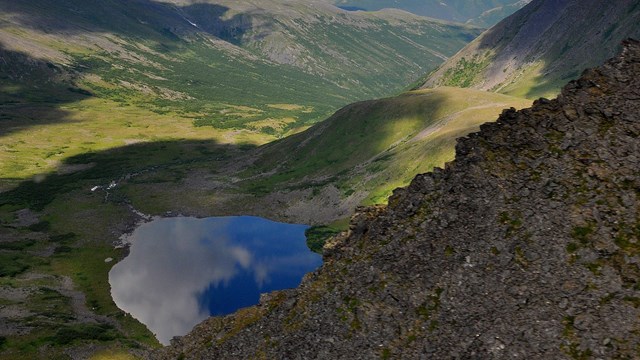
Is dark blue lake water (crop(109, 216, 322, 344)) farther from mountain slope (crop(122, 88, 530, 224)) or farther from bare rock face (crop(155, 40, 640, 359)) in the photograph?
bare rock face (crop(155, 40, 640, 359))

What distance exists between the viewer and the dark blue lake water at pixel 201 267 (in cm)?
11400

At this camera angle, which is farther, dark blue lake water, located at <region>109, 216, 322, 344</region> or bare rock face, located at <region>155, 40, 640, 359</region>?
dark blue lake water, located at <region>109, 216, 322, 344</region>

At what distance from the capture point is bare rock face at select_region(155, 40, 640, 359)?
33188 mm

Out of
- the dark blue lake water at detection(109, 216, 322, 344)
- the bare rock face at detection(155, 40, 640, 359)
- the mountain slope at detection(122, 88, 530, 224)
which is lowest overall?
the dark blue lake water at detection(109, 216, 322, 344)

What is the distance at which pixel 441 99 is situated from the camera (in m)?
197

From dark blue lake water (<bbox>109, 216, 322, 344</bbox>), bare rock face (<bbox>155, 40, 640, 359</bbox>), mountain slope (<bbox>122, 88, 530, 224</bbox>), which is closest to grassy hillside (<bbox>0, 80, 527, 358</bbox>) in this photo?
mountain slope (<bbox>122, 88, 530, 224</bbox>)

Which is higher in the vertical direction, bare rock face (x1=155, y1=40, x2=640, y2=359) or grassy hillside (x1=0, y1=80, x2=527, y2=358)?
bare rock face (x1=155, y1=40, x2=640, y2=359)

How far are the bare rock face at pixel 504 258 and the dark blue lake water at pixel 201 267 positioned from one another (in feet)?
219

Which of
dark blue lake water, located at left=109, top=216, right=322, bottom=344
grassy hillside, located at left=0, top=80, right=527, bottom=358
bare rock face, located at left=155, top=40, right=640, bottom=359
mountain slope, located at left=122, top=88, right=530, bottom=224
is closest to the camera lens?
bare rock face, located at left=155, top=40, right=640, bottom=359

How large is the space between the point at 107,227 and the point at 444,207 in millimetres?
147415

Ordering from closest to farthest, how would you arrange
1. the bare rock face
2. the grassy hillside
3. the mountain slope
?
the bare rock face, the grassy hillside, the mountain slope

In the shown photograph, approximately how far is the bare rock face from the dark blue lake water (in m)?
66.6

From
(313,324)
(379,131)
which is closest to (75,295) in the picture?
(313,324)

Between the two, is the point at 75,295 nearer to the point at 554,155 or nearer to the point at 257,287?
the point at 257,287
